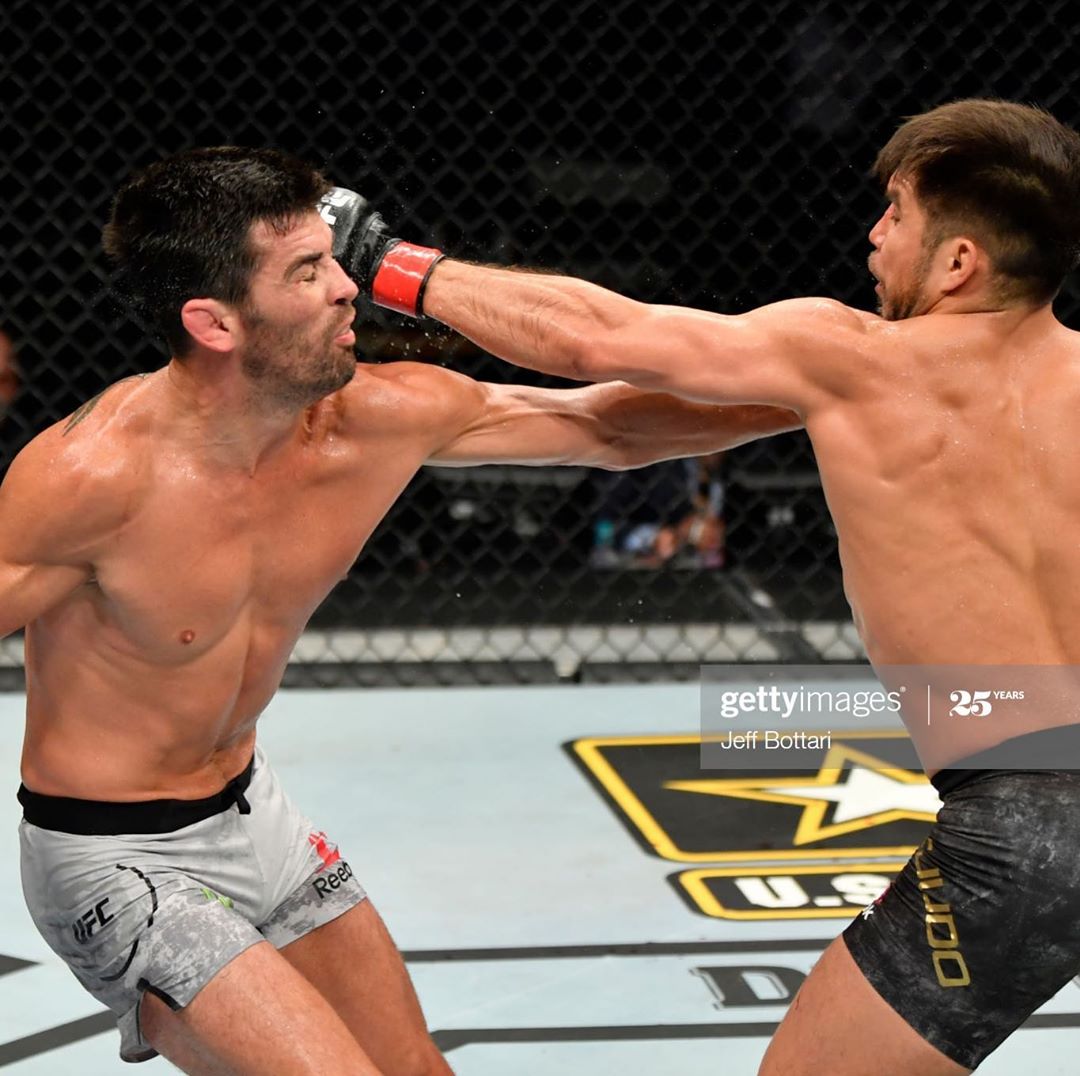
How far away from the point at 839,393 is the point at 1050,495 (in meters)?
0.25

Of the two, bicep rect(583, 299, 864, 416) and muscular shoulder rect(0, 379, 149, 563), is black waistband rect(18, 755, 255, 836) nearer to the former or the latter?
muscular shoulder rect(0, 379, 149, 563)

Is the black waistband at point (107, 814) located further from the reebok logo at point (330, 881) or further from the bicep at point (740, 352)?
the bicep at point (740, 352)

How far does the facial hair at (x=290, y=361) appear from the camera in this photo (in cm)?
190

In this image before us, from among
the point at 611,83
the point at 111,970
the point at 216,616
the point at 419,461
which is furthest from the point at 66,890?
the point at 611,83

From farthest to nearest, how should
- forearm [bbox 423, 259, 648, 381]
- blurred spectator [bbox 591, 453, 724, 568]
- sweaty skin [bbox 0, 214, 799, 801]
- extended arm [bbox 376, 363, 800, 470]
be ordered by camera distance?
blurred spectator [bbox 591, 453, 724, 568]
extended arm [bbox 376, 363, 800, 470]
forearm [bbox 423, 259, 648, 381]
sweaty skin [bbox 0, 214, 799, 801]

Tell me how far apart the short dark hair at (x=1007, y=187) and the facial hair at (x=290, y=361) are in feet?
2.20

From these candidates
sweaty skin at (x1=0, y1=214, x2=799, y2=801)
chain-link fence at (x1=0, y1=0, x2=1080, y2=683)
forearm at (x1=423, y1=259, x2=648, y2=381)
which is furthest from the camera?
chain-link fence at (x1=0, y1=0, x2=1080, y2=683)

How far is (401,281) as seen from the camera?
6.86ft

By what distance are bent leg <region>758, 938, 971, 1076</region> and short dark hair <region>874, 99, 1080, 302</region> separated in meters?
0.76

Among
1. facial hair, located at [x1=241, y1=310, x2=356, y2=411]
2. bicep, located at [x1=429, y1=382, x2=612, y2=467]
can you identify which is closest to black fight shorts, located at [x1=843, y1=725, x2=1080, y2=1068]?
bicep, located at [x1=429, y1=382, x2=612, y2=467]

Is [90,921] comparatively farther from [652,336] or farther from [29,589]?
[652,336]

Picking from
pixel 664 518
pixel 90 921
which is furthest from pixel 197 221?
pixel 664 518

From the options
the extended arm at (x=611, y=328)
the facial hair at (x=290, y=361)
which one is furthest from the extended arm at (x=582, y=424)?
the facial hair at (x=290, y=361)

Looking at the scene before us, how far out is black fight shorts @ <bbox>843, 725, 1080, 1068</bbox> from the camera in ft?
5.81
